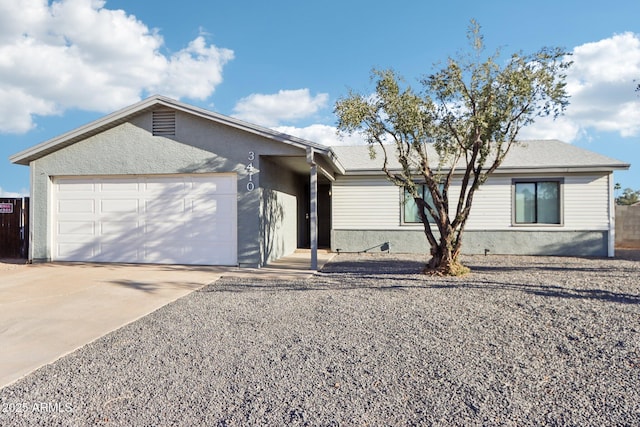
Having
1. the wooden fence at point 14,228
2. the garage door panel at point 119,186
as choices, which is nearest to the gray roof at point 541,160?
the garage door panel at point 119,186

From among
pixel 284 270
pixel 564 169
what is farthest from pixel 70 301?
pixel 564 169

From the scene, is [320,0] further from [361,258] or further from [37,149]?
[37,149]

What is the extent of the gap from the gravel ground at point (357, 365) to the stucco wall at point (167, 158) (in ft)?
11.9

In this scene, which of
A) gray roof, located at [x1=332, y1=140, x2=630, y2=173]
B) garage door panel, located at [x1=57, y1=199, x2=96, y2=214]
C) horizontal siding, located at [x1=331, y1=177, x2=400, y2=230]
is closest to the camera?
garage door panel, located at [x1=57, y1=199, x2=96, y2=214]

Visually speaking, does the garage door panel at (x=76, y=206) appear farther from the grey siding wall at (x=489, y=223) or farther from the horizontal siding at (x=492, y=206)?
the horizontal siding at (x=492, y=206)

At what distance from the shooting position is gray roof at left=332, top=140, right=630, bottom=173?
41.6 feet

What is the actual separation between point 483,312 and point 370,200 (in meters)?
8.73

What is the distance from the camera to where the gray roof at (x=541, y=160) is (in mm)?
12672

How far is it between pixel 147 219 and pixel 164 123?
8.32ft

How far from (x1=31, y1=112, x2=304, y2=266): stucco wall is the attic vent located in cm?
13

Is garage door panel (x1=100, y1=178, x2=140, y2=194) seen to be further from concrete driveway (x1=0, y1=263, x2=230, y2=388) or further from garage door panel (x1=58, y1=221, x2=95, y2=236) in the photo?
concrete driveway (x1=0, y1=263, x2=230, y2=388)

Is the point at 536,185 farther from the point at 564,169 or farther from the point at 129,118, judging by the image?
the point at 129,118

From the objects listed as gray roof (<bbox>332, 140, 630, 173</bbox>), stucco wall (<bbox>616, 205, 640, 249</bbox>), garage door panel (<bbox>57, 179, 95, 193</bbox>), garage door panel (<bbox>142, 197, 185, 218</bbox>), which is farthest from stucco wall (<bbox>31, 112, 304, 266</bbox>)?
stucco wall (<bbox>616, 205, 640, 249</bbox>)

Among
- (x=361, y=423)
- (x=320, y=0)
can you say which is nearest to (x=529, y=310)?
(x=361, y=423)
